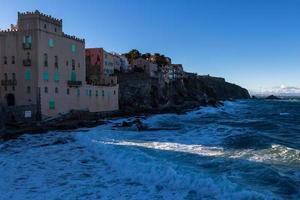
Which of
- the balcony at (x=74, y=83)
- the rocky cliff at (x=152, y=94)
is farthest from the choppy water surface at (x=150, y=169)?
the rocky cliff at (x=152, y=94)

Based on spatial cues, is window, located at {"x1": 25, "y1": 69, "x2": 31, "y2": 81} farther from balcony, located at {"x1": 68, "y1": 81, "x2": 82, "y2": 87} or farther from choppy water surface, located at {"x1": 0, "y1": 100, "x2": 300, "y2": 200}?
choppy water surface, located at {"x1": 0, "y1": 100, "x2": 300, "y2": 200}

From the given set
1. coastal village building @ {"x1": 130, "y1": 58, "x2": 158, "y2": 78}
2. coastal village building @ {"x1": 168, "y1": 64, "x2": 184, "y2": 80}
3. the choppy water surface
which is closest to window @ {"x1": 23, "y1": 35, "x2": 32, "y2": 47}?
the choppy water surface

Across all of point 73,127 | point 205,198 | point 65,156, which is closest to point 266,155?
point 205,198

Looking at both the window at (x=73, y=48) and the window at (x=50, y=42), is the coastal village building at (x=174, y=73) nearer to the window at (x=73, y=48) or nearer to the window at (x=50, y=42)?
the window at (x=73, y=48)

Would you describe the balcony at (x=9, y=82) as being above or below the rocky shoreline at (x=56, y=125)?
above

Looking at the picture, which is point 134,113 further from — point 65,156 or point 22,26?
point 65,156

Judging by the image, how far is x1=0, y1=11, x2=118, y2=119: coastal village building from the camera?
123ft

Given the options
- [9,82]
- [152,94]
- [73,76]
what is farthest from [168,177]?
[152,94]

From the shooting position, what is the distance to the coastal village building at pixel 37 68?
37375 millimetres

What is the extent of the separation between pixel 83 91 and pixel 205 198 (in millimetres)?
33313

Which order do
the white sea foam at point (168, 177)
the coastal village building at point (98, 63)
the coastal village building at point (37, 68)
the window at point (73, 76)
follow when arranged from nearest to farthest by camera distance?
the white sea foam at point (168, 177)
the coastal village building at point (37, 68)
the window at point (73, 76)
the coastal village building at point (98, 63)

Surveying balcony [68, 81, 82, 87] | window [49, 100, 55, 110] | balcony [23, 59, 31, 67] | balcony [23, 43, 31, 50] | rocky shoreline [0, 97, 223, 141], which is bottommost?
rocky shoreline [0, 97, 223, 141]

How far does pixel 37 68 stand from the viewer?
3734 centimetres

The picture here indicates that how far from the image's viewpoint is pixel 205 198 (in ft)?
42.0
